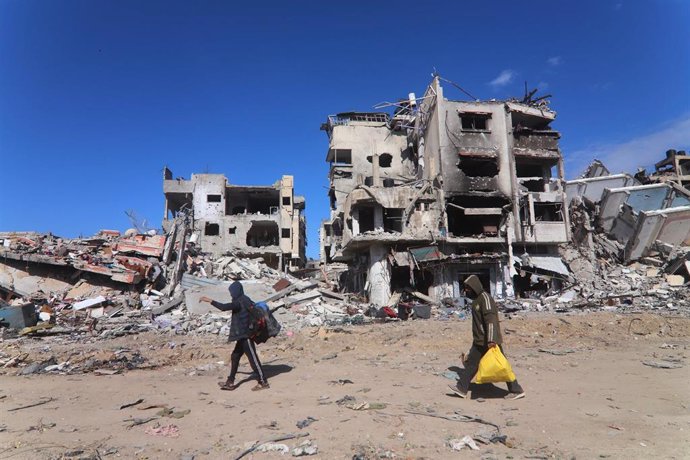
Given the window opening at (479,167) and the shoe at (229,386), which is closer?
the shoe at (229,386)

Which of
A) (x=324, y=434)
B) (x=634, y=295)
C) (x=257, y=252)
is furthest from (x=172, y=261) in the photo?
(x=634, y=295)

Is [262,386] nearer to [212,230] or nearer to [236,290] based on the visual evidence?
[236,290]

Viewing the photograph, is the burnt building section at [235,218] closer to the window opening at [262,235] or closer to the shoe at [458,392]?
the window opening at [262,235]

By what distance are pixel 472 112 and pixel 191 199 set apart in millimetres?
28088

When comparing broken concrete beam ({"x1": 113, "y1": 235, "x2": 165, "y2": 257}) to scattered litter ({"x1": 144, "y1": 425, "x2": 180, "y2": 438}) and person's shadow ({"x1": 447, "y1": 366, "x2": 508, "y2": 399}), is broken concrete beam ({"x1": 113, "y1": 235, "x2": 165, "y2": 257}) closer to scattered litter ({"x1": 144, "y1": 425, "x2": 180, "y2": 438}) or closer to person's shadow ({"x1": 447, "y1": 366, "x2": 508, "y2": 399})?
scattered litter ({"x1": 144, "y1": 425, "x2": 180, "y2": 438})

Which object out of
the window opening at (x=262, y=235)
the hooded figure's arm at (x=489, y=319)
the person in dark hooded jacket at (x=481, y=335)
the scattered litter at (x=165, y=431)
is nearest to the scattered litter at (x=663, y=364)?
the person in dark hooded jacket at (x=481, y=335)

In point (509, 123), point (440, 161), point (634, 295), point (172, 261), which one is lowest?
point (634, 295)

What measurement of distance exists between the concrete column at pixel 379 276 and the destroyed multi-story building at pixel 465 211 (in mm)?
59

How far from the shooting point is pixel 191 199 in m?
41.6

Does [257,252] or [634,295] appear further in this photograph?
[257,252]

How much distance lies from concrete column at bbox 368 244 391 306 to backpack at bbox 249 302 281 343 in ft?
57.3

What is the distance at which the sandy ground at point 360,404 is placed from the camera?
4105 mm

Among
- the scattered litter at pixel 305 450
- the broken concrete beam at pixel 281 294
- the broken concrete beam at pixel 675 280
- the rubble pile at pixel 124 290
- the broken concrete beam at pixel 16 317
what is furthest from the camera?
the broken concrete beam at pixel 675 280

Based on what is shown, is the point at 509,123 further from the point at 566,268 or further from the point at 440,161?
the point at 566,268
